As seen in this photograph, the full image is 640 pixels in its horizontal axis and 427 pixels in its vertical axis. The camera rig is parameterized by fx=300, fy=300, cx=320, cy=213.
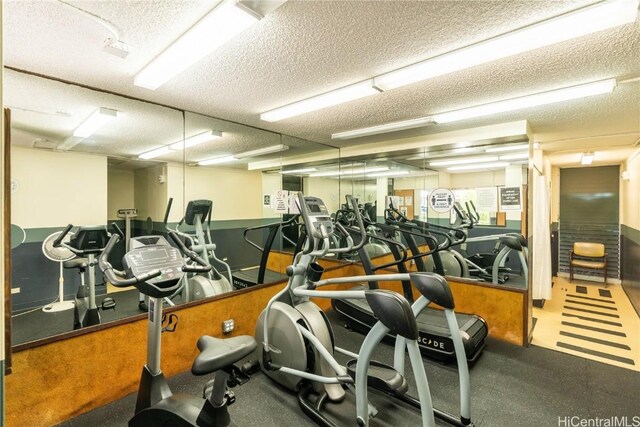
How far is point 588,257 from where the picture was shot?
19.6 ft

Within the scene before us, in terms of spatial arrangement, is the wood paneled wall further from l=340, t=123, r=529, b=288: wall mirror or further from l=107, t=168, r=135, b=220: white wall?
l=340, t=123, r=529, b=288: wall mirror

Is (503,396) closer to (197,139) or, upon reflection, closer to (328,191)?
(328,191)

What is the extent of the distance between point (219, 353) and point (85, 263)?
217 cm

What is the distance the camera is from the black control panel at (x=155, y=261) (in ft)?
5.78

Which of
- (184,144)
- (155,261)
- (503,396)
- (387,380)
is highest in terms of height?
(184,144)

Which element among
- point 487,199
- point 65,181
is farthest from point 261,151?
point 487,199

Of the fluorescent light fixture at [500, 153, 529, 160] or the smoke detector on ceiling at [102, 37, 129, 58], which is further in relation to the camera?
the fluorescent light fixture at [500, 153, 529, 160]

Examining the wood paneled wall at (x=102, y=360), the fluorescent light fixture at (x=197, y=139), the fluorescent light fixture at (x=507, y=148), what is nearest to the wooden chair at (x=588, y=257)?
the fluorescent light fixture at (x=507, y=148)

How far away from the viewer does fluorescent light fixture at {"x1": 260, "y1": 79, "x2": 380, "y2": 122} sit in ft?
7.94

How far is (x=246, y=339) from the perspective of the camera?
151 centimetres

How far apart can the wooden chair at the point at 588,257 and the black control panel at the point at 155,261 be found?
712 cm

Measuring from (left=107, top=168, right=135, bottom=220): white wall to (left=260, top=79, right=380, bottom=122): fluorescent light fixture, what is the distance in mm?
1435

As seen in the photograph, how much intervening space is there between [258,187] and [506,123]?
10.4 feet

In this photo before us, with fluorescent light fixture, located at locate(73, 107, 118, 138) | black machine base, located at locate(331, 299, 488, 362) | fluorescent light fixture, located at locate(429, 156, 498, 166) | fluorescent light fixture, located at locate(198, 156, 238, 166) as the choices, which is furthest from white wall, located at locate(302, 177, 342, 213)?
fluorescent light fixture, located at locate(73, 107, 118, 138)
